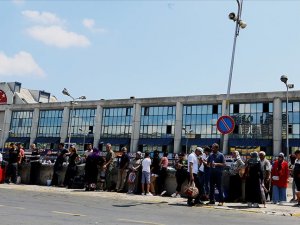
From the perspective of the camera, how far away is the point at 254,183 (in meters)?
11.3

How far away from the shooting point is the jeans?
12.9 meters

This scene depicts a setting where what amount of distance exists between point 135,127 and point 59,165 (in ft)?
163

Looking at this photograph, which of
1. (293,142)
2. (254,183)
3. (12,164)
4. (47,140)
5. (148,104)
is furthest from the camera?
(47,140)

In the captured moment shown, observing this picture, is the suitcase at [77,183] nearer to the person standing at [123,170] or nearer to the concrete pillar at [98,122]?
the person standing at [123,170]

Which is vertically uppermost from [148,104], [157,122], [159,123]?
[148,104]

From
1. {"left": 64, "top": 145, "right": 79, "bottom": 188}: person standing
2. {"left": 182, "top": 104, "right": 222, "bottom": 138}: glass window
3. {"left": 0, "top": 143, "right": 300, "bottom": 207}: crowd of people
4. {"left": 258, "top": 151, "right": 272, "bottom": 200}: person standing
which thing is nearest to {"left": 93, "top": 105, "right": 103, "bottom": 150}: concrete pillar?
{"left": 182, "top": 104, "right": 222, "bottom": 138}: glass window

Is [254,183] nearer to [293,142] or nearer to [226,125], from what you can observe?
[226,125]

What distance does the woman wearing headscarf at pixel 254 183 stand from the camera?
1111 centimetres

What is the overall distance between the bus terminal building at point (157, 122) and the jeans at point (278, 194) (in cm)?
3642

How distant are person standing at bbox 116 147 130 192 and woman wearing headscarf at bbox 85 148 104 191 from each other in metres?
0.80

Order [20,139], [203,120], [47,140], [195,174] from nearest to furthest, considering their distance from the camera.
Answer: [195,174] → [203,120] → [47,140] → [20,139]

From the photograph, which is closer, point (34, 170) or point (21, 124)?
point (34, 170)

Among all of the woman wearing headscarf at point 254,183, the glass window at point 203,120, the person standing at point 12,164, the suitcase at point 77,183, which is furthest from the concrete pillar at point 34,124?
the woman wearing headscarf at point 254,183

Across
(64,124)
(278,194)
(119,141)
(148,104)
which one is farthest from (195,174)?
(64,124)
